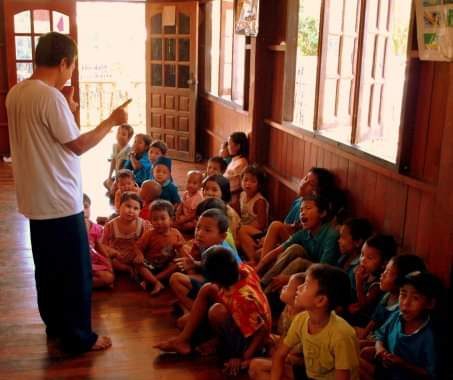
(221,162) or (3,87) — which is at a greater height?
(3,87)

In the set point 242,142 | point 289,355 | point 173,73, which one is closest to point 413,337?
point 289,355

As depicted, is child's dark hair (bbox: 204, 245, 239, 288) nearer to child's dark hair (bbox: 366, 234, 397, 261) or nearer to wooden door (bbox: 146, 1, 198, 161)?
child's dark hair (bbox: 366, 234, 397, 261)

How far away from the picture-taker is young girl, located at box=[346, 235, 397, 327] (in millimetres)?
2469

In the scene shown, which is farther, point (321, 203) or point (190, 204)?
point (190, 204)

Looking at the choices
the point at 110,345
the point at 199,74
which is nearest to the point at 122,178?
the point at 110,345

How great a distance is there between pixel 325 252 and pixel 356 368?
108cm

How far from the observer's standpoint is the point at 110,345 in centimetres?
264

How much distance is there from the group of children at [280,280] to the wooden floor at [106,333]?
9 cm

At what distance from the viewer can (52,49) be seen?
230 centimetres

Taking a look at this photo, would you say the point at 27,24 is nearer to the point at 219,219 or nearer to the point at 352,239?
the point at 219,219

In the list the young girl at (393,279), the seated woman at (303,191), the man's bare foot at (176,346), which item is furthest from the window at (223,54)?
the young girl at (393,279)

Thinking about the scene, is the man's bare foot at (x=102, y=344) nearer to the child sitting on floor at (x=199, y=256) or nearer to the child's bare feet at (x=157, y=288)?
the child sitting on floor at (x=199, y=256)

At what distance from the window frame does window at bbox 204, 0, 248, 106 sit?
61.3 inches

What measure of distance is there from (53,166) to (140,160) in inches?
112
